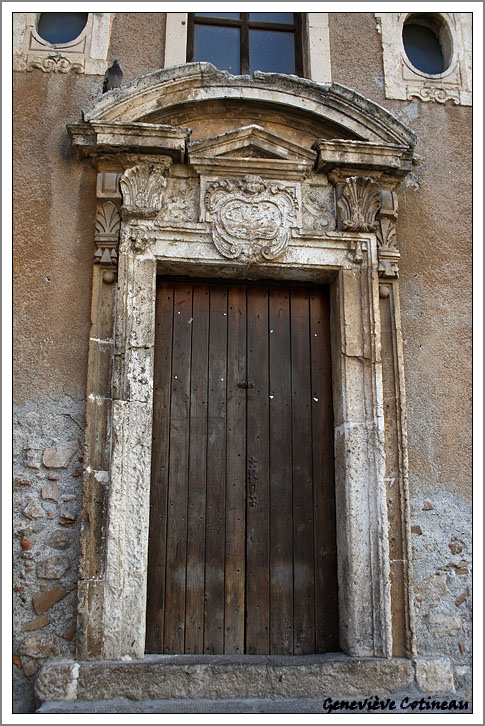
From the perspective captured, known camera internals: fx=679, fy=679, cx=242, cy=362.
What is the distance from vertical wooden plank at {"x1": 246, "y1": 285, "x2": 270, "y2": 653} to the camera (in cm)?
373

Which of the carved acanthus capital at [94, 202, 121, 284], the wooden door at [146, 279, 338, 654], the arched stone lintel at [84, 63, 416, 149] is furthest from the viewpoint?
the arched stone lintel at [84, 63, 416, 149]

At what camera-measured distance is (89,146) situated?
3.95 metres

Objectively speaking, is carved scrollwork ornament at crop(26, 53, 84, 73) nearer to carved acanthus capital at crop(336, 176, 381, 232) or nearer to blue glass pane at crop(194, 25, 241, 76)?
blue glass pane at crop(194, 25, 241, 76)

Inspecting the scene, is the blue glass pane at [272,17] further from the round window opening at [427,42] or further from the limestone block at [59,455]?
the limestone block at [59,455]

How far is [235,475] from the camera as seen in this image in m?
3.87

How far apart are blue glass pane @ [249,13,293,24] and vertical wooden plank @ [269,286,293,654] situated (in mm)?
1961

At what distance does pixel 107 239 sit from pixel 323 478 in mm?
1854

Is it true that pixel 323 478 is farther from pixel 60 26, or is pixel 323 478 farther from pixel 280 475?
pixel 60 26

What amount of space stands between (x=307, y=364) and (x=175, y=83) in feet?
6.01

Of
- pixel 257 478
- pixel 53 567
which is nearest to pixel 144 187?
pixel 257 478

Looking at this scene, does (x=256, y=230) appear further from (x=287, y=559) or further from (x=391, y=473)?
(x=287, y=559)

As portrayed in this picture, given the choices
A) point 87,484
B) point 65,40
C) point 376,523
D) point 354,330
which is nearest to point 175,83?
point 65,40

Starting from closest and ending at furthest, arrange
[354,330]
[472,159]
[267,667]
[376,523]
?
[267,667], [376,523], [354,330], [472,159]

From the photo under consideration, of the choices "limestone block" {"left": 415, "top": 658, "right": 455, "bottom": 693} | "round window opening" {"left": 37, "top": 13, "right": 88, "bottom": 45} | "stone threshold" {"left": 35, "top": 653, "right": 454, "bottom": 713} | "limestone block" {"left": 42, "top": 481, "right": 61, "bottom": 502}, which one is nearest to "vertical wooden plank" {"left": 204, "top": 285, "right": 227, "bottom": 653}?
"stone threshold" {"left": 35, "top": 653, "right": 454, "bottom": 713}
